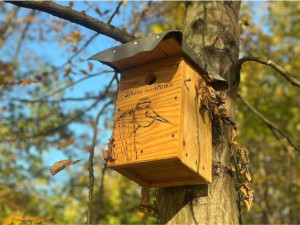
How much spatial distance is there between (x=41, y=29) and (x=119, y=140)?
3.96 metres

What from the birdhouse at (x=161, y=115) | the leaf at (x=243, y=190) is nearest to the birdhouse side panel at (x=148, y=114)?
the birdhouse at (x=161, y=115)

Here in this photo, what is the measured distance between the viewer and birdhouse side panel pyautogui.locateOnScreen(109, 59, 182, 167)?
5.97 feet

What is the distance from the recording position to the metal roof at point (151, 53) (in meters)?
Answer: 1.86

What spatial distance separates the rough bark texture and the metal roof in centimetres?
31

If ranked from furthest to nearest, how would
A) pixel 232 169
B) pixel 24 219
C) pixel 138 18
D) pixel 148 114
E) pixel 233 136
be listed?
pixel 138 18, pixel 24 219, pixel 233 136, pixel 232 169, pixel 148 114

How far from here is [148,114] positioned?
195 cm

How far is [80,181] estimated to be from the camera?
27.5 ft

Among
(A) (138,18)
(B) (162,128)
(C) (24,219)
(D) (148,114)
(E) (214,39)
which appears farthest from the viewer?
(A) (138,18)

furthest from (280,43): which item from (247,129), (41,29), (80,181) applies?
(80,181)

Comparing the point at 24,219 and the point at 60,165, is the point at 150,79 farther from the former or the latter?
the point at 24,219

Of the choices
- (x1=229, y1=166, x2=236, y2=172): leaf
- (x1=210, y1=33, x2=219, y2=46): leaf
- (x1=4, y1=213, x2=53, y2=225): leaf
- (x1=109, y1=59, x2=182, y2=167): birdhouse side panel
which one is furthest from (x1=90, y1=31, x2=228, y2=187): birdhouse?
(x1=4, y1=213, x2=53, y2=225): leaf

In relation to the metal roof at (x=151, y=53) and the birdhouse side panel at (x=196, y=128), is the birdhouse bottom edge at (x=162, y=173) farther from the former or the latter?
the metal roof at (x=151, y=53)

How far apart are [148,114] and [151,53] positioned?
0.35 metres

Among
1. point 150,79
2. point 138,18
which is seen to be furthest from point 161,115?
point 138,18
